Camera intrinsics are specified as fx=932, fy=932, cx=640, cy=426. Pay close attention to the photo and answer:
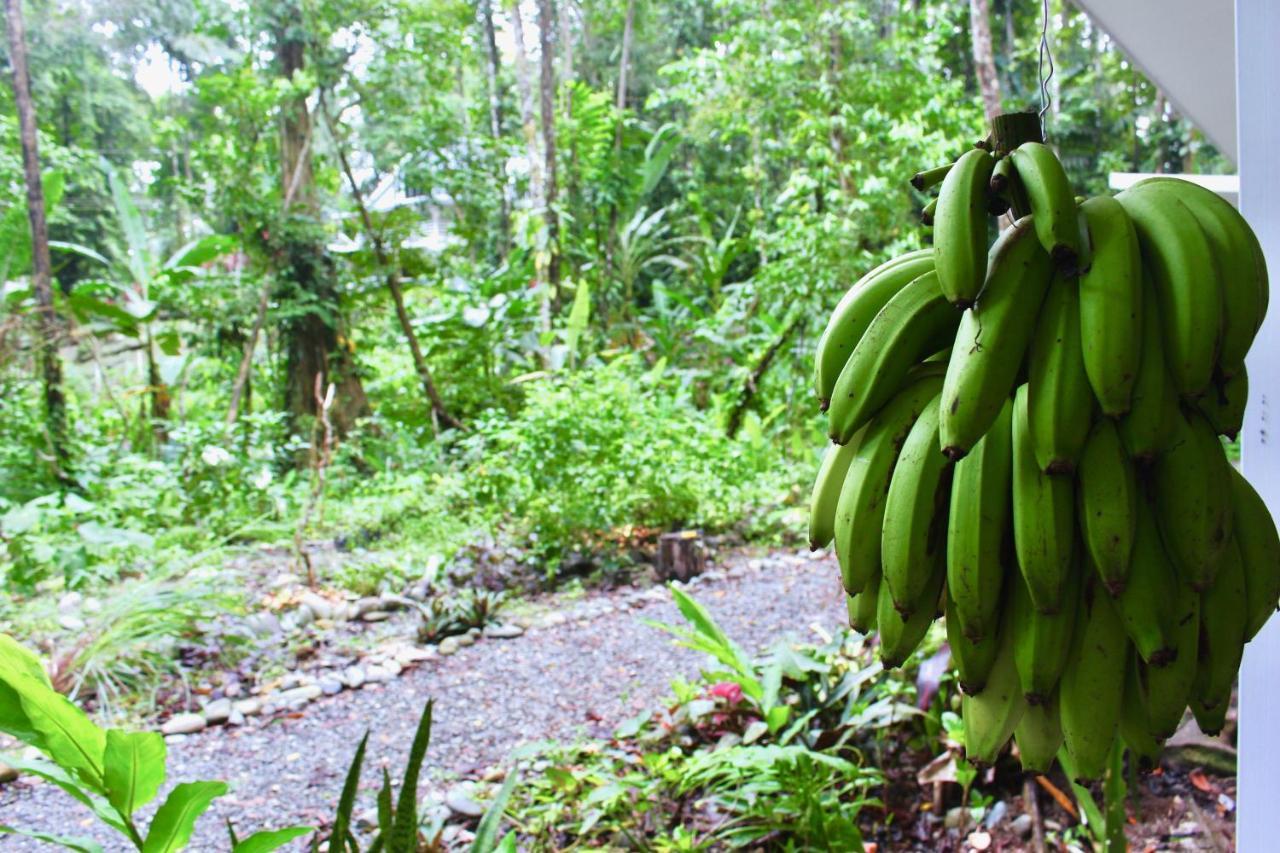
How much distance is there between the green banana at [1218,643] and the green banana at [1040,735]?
0.22 feet

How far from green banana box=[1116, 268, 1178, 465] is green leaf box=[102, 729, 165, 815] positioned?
927mm

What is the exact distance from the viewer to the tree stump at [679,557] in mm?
3807

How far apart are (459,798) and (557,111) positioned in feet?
21.1

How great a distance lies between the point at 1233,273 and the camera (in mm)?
465

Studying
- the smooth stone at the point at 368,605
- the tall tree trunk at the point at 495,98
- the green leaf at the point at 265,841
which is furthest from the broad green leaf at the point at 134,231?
the green leaf at the point at 265,841

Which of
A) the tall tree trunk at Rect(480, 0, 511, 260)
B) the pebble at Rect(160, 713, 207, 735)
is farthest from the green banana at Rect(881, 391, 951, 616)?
the tall tree trunk at Rect(480, 0, 511, 260)

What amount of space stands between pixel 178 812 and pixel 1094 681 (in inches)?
35.8

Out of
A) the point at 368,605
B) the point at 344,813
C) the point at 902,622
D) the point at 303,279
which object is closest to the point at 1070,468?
the point at 902,622

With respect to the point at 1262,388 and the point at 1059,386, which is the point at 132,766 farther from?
the point at 1262,388

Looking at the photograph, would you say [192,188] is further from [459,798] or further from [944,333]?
[944,333]

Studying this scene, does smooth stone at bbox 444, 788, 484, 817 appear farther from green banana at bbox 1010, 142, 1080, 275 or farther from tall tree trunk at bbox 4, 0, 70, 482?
tall tree trunk at bbox 4, 0, 70, 482

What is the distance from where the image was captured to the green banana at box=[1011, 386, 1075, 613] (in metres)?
0.45

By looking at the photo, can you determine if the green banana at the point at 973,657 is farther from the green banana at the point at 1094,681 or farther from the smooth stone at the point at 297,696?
the smooth stone at the point at 297,696

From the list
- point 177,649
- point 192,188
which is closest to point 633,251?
point 192,188
